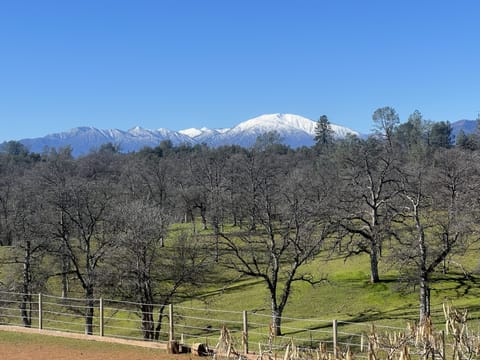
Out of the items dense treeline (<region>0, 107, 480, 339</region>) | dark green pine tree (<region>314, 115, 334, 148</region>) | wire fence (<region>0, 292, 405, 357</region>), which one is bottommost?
wire fence (<region>0, 292, 405, 357</region>)

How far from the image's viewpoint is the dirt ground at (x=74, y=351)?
16.5 metres

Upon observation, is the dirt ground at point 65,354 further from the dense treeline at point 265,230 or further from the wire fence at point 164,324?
the wire fence at point 164,324

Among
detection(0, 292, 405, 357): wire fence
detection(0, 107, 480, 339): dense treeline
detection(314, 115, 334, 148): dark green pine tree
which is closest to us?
detection(0, 292, 405, 357): wire fence

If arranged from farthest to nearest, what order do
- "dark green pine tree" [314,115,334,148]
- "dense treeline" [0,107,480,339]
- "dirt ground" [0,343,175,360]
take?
"dark green pine tree" [314,115,334,148]
"dense treeline" [0,107,480,339]
"dirt ground" [0,343,175,360]

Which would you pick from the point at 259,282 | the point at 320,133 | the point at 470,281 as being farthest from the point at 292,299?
the point at 320,133

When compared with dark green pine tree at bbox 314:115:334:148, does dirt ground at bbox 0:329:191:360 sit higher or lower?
lower

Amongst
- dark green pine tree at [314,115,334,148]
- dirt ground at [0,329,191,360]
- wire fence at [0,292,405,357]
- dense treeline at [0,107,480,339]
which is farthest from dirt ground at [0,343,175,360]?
dark green pine tree at [314,115,334,148]

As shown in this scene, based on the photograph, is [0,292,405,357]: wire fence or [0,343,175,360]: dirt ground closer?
[0,343,175,360]: dirt ground

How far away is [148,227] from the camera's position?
31.0 metres

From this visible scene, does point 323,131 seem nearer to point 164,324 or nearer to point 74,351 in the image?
point 164,324

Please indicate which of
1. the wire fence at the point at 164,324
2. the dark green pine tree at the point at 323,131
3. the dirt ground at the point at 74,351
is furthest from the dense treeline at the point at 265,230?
the dark green pine tree at the point at 323,131

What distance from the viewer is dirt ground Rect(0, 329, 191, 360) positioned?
1648cm

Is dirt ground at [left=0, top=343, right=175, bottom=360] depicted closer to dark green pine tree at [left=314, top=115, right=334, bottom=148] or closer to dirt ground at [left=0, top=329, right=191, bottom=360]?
dirt ground at [left=0, top=329, right=191, bottom=360]

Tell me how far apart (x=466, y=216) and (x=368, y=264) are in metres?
22.1
